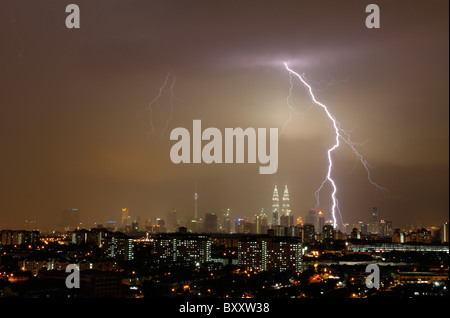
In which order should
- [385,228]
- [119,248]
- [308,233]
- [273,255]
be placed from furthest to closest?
1. [385,228]
2. [308,233]
3. [119,248]
4. [273,255]

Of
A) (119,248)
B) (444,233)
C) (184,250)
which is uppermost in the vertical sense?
(444,233)

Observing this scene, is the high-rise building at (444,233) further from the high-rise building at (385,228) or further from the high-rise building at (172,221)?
the high-rise building at (172,221)

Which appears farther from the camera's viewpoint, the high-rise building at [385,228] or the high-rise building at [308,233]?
the high-rise building at [385,228]

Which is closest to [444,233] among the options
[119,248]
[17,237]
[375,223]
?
[375,223]

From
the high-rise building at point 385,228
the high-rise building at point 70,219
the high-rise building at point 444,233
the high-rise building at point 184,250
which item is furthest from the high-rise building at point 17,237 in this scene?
the high-rise building at point 385,228

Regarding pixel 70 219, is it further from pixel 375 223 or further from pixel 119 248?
pixel 375 223

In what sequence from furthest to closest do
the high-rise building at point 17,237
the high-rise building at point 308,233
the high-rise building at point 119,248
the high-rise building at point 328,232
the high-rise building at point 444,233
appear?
the high-rise building at point 328,232
the high-rise building at point 308,233
the high-rise building at point 444,233
the high-rise building at point 17,237
the high-rise building at point 119,248

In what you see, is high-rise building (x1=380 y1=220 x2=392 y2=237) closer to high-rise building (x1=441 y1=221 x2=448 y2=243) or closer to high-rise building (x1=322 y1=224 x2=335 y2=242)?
high-rise building (x1=322 y1=224 x2=335 y2=242)

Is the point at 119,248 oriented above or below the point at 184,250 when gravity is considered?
above

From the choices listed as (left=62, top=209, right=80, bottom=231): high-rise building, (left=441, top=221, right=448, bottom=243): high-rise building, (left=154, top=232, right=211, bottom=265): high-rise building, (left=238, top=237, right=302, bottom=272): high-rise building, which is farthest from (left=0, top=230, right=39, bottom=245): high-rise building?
(left=441, top=221, right=448, bottom=243): high-rise building

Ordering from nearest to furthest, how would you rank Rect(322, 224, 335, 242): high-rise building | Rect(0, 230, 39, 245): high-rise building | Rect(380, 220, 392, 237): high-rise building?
1. Rect(0, 230, 39, 245): high-rise building
2. Rect(322, 224, 335, 242): high-rise building
3. Rect(380, 220, 392, 237): high-rise building

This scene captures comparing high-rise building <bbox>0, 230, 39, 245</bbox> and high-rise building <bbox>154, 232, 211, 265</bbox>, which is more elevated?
high-rise building <bbox>0, 230, 39, 245</bbox>
